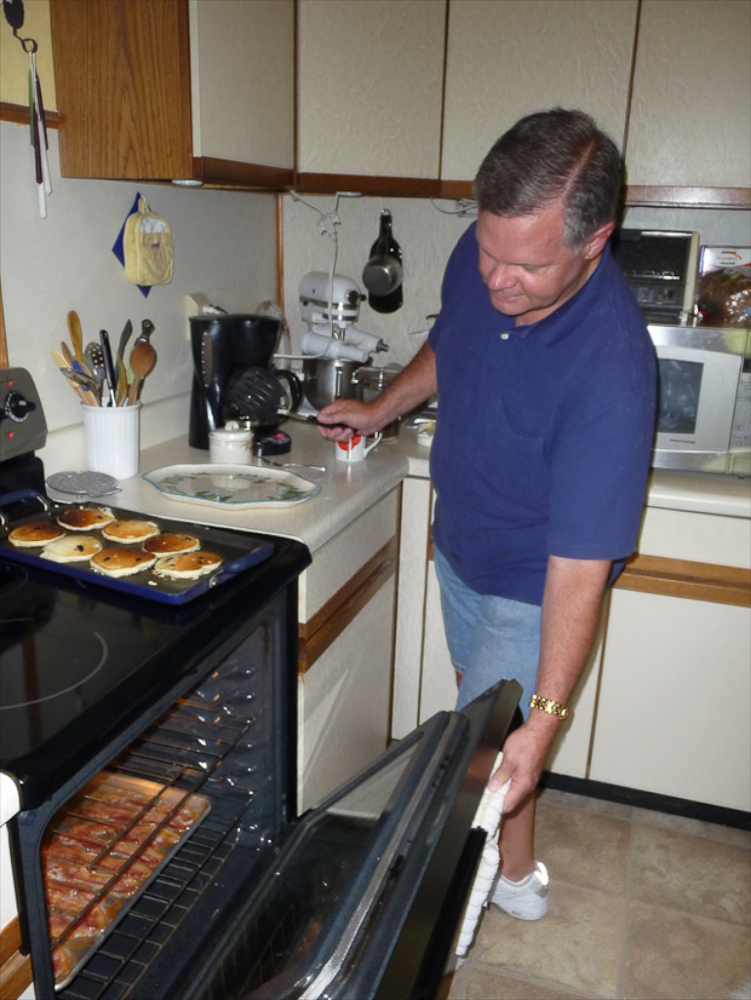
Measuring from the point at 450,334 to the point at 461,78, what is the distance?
79cm

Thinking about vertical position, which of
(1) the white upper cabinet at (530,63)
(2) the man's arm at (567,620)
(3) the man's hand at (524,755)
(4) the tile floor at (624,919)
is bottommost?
(4) the tile floor at (624,919)

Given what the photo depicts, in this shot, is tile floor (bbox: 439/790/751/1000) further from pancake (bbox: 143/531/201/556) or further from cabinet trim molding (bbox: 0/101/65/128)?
cabinet trim molding (bbox: 0/101/65/128)

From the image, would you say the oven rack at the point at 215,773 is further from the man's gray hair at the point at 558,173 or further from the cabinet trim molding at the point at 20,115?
the cabinet trim molding at the point at 20,115

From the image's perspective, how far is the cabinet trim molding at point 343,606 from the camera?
1465 millimetres

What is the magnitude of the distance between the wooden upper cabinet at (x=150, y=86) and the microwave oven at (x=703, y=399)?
100 centimetres

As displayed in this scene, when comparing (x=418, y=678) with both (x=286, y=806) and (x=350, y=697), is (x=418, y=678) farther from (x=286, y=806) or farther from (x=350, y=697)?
(x=286, y=806)

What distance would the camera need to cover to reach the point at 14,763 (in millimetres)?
760

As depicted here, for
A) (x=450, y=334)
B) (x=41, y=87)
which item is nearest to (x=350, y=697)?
(x=450, y=334)

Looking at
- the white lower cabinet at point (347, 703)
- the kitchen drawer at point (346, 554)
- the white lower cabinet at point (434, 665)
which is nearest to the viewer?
the kitchen drawer at point (346, 554)

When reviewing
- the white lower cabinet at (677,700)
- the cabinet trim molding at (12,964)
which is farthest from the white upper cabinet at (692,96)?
the cabinet trim molding at (12,964)

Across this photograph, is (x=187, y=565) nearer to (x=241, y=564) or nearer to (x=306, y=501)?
(x=241, y=564)

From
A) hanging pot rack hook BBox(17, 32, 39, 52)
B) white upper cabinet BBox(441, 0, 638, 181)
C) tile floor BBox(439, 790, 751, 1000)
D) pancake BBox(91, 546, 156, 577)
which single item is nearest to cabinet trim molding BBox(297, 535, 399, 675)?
pancake BBox(91, 546, 156, 577)

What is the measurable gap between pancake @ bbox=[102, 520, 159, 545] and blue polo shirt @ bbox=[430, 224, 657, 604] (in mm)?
528

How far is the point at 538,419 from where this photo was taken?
4.31ft
